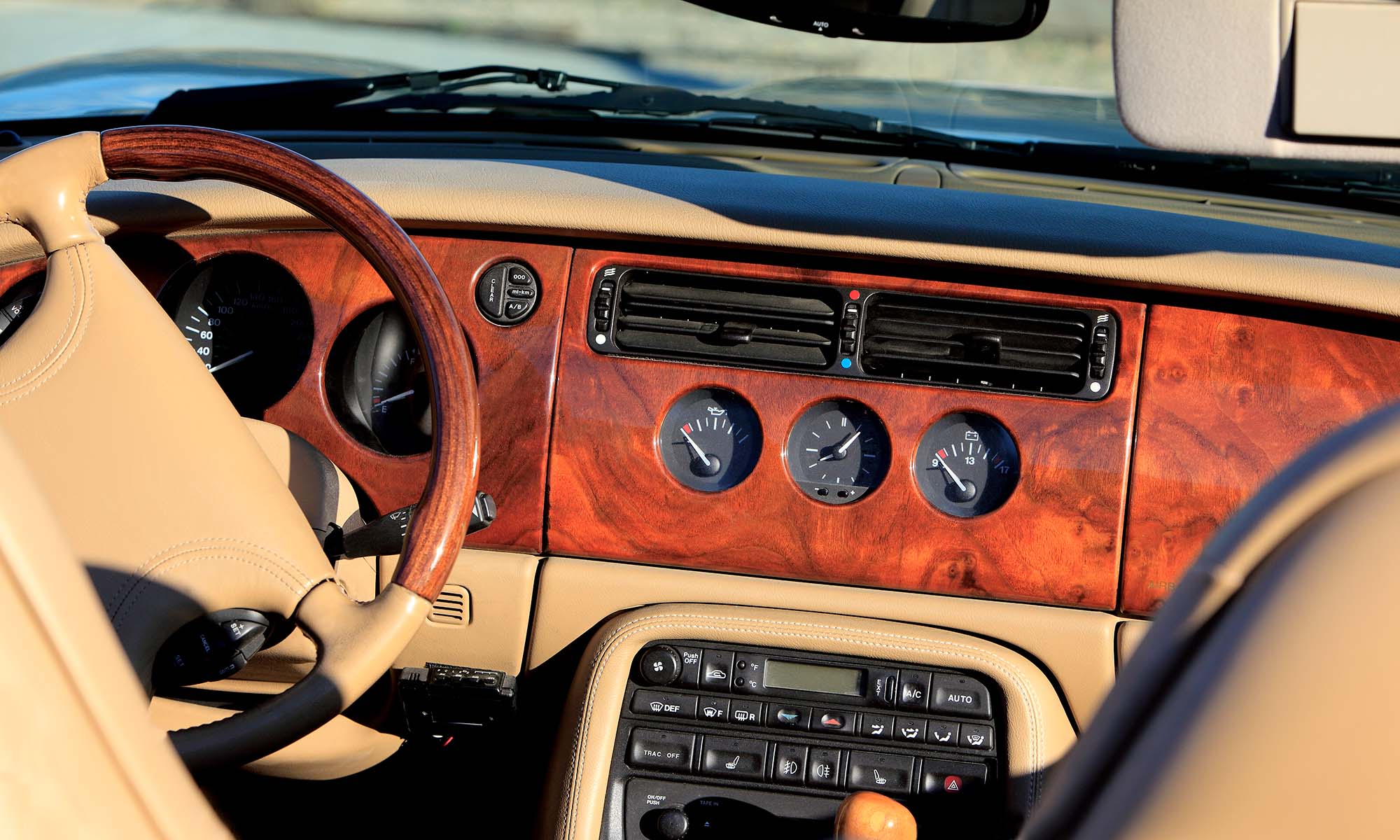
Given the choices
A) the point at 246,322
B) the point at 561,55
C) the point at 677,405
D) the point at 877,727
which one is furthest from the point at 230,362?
the point at 877,727

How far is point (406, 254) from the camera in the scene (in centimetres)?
192

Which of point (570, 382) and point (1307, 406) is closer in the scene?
point (1307, 406)

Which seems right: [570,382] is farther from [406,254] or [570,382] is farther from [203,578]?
[203,578]

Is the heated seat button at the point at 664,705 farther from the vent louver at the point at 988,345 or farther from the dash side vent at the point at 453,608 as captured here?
the vent louver at the point at 988,345

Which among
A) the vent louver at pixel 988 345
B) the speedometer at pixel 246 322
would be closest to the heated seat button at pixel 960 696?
the vent louver at pixel 988 345

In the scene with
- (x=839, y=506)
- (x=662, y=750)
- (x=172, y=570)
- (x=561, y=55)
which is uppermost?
(x=561, y=55)

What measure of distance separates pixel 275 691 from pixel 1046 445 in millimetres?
1561

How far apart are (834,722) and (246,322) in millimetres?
1439

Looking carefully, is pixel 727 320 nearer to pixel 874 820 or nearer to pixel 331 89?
pixel 874 820

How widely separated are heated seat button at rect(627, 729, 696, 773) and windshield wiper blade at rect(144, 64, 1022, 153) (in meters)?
1.37

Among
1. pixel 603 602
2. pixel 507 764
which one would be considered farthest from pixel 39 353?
pixel 507 764

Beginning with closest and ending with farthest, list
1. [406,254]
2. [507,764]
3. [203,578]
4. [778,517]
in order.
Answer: [203,578] < [406,254] < [778,517] < [507,764]

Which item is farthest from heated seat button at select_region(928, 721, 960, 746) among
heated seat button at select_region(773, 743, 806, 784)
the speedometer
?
the speedometer

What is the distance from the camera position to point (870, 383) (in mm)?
2299
